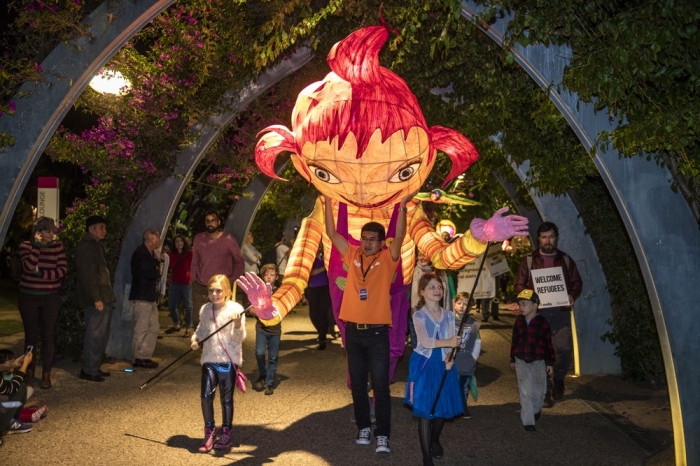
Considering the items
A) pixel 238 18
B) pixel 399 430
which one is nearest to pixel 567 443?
pixel 399 430

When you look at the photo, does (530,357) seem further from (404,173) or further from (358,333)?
(404,173)

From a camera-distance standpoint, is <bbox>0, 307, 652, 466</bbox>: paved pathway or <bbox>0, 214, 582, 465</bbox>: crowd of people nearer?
<bbox>0, 214, 582, 465</bbox>: crowd of people

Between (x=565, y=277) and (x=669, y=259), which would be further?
(x=565, y=277)

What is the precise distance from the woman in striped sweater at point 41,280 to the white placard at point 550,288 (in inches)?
210

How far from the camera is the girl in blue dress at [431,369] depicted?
7.20m

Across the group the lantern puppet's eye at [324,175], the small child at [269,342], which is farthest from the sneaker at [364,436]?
the small child at [269,342]

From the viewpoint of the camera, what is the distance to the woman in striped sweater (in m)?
10.2

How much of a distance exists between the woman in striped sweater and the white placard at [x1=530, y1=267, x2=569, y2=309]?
17.5 ft

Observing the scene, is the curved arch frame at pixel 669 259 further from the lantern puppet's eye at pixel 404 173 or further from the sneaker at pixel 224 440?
the sneaker at pixel 224 440

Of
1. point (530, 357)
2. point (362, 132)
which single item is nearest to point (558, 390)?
point (530, 357)

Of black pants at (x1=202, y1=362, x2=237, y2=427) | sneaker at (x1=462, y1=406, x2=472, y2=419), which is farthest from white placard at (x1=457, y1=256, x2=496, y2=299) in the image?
black pants at (x1=202, y1=362, x2=237, y2=427)

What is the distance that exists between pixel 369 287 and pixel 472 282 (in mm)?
6575

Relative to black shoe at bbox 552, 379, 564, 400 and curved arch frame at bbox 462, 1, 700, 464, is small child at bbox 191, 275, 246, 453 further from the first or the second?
black shoe at bbox 552, 379, 564, 400

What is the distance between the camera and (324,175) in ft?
26.1
